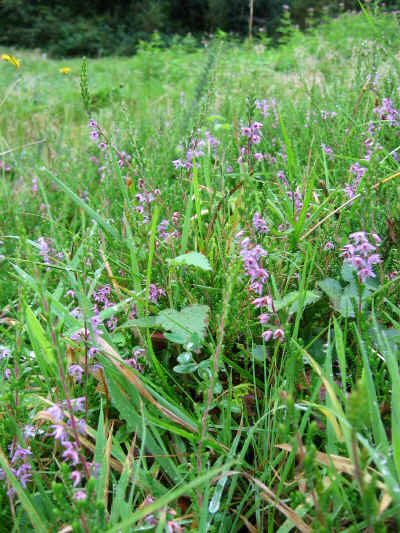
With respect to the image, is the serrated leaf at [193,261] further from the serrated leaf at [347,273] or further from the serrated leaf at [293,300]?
the serrated leaf at [347,273]

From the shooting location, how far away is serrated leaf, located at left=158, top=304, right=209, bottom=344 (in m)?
1.26

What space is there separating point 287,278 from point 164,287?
18.2 inches

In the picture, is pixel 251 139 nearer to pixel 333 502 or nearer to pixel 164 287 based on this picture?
pixel 164 287

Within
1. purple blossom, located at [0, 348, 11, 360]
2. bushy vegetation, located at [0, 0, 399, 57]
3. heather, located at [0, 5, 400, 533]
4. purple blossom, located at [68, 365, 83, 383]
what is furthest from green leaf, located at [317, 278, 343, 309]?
bushy vegetation, located at [0, 0, 399, 57]

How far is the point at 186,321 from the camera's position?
131 cm

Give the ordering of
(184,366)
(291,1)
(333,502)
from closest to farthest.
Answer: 1. (333,502)
2. (184,366)
3. (291,1)

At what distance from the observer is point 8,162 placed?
4.02 m

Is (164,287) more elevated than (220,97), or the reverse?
(220,97)

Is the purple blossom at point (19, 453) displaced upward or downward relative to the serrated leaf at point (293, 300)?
downward

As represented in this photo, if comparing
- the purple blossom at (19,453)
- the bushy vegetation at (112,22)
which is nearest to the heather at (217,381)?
the purple blossom at (19,453)

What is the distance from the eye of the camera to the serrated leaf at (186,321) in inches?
49.7

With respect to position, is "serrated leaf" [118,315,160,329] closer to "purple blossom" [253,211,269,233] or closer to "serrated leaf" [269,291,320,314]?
"serrated leaf" [269,291,320,314]

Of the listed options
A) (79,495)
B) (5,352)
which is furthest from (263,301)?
(5,352)

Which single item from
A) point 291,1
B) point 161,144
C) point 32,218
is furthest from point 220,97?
point 291,1
